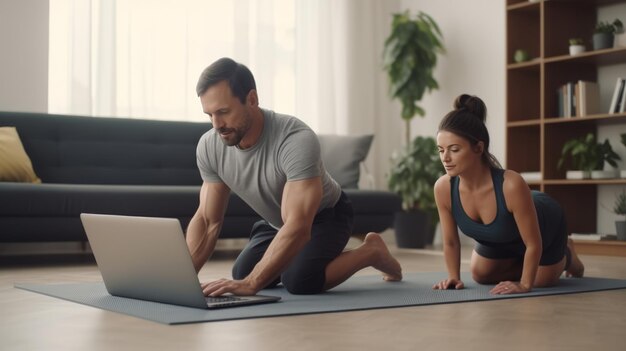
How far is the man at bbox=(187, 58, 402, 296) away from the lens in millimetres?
2584

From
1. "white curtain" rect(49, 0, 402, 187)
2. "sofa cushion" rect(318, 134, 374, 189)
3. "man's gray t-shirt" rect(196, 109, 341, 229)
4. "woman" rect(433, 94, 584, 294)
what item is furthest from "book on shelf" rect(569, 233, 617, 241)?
"man's gray t-shirt" rect(196, 109, 341, 229)

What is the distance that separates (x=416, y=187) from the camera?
249 inches

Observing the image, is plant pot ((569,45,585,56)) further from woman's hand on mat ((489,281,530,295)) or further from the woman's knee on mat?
the woman's knee on mat

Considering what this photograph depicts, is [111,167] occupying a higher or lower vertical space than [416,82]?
lower

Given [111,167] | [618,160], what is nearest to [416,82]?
[618,160]

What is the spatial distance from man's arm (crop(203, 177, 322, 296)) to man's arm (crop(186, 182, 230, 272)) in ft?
0.61

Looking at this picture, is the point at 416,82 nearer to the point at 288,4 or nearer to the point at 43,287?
the point at 288,4

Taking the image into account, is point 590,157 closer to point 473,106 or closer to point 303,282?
point 473,106

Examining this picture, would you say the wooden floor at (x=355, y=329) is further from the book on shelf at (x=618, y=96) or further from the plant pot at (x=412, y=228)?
the plant pot at (x=412, y=228)

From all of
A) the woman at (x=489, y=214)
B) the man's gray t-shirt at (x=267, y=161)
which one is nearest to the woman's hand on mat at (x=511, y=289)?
the woman at (x=489, y=214)

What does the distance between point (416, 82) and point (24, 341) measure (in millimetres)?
4938

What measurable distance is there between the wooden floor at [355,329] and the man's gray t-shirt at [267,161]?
1.67 ft

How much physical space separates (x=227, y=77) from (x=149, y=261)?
577 mm

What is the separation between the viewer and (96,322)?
2240mm
